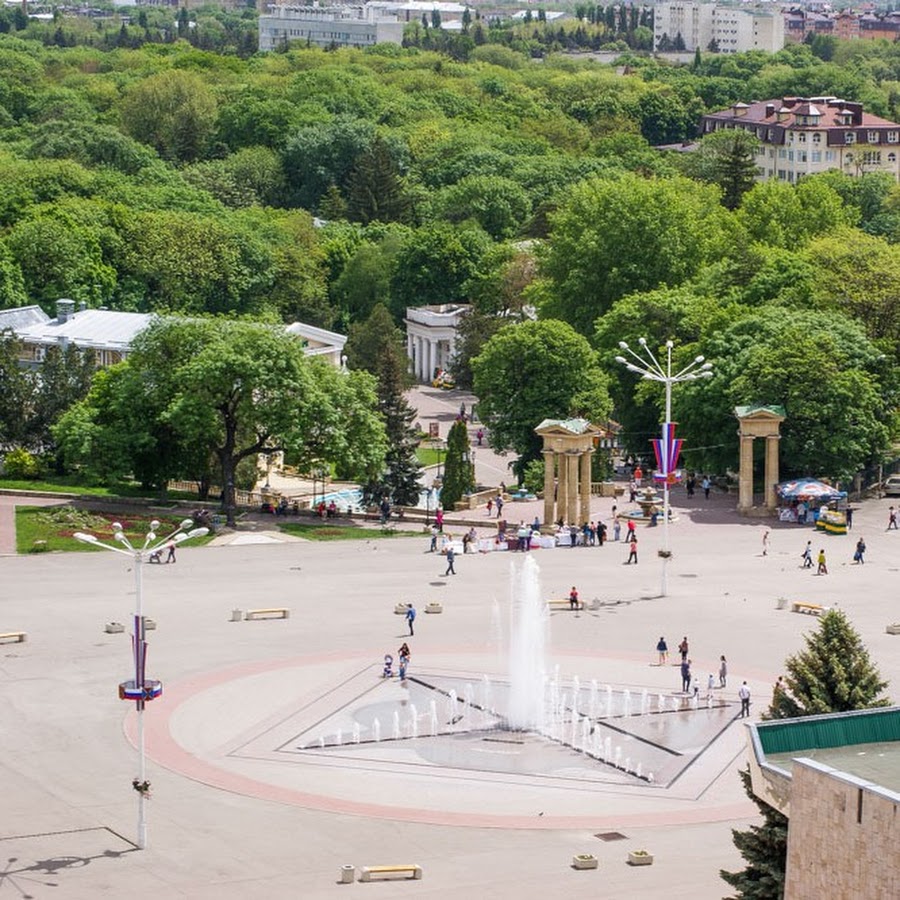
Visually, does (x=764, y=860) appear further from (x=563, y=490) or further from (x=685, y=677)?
(x=563, y=490)

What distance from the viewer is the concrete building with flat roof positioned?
38219 millimetres

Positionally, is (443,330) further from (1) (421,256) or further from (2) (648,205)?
(2) (648,205)

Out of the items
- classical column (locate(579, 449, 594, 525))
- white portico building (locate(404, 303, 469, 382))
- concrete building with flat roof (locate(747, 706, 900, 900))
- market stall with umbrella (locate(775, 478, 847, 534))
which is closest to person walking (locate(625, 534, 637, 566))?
classical column (locate(579, 449, 594, 525))

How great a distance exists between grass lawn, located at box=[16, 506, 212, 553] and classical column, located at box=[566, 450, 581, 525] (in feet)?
45.3

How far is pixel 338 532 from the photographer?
94438 mm

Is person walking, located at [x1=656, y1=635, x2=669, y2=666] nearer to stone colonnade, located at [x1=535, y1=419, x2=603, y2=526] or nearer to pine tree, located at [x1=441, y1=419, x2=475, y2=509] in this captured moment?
stone colonnade, located at [x1=535, y1=419, x2=603, y2=526]

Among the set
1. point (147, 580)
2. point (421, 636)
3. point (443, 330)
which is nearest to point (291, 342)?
point (147, 580)

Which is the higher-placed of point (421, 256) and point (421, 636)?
point (421, 256)

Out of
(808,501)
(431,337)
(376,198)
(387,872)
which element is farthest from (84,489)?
(376,198)

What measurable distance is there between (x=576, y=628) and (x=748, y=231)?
7038cm

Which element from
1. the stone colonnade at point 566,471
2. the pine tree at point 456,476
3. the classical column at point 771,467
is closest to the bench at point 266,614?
the stone colonnade at point 566,471

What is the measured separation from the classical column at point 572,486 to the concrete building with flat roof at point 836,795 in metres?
53.2

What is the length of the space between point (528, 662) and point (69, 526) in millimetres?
29471

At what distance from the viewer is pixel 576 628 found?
78.4m
